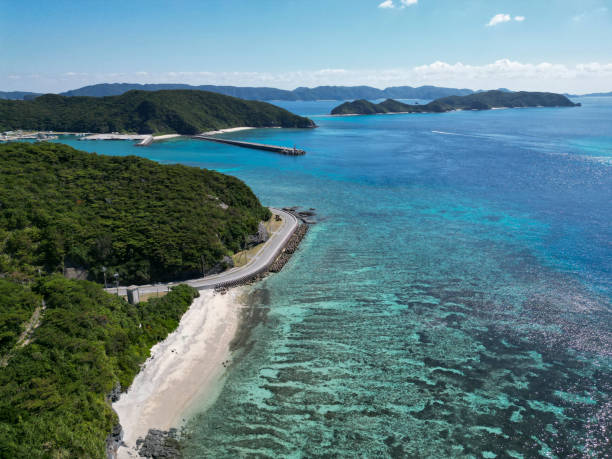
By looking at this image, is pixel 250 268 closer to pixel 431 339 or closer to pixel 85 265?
pixel 85 265

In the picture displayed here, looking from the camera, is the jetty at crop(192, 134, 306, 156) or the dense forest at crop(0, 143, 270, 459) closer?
the dense forest at crop(0, 143, 270, 459)

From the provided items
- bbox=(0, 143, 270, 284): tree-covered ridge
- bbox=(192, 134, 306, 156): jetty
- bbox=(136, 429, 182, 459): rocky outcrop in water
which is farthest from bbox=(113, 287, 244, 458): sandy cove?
bbox=(192, 134, 306, 156): jetty

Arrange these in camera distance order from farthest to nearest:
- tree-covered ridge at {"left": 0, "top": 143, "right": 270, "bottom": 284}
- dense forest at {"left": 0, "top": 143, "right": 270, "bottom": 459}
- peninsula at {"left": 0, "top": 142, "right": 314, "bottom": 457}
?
tree-covered ridge at {"left": 0, "top": 143, "right": 270, "bottom": 284} < peninsula at {"left": 0, "top": 142, "right": 314, "bottom": 457} < dense forest at {"left": 0, "top": 143, "right": 270, "bottom": 459}

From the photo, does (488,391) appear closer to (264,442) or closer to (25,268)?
(264,442)

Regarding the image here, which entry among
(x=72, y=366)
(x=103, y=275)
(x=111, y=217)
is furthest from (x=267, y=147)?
(x=72, y=366)

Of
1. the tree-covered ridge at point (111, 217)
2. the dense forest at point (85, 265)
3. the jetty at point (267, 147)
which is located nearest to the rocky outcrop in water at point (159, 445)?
the dense forest at point (85, 265)

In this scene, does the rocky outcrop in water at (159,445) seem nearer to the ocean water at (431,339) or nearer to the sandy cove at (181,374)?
the sandy cove at (181,374)

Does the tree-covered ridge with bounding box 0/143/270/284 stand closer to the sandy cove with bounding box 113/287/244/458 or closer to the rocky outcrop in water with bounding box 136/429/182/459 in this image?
the sandy cove with bounding box 113/287/244/458

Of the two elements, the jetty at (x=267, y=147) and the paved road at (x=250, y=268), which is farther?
the jetty at (x=267, y=147)
